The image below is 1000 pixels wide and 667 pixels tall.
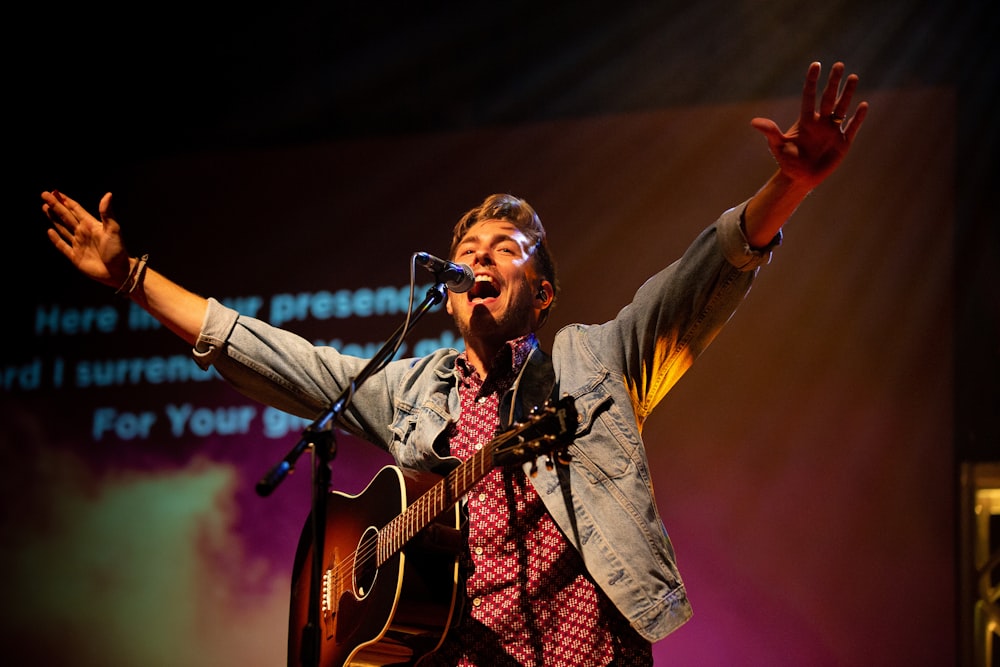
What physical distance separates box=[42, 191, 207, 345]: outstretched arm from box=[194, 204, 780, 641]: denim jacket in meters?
0.08

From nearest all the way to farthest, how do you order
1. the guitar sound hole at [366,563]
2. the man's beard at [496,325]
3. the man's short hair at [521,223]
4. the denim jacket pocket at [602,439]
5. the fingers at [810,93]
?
the fingers at [810,93] < the denim jacket pocket at [602,439] < the guitar sound hole at [366,563] < the man's beard at [496,325] < the man's short hair at [521,223]

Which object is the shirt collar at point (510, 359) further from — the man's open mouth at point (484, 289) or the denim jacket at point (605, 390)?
the man's open mouth at point (484, 289)

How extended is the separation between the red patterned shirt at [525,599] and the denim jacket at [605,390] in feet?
0.27

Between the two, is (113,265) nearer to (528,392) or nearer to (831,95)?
(528,392)

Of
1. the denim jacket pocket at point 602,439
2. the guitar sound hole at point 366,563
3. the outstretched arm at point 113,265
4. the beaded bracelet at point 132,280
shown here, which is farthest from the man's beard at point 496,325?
the beaded bracelet at point 132,280

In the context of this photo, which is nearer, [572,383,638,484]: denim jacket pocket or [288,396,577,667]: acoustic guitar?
[288,396,577,667]: acoustic guitar

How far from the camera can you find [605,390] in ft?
7.48

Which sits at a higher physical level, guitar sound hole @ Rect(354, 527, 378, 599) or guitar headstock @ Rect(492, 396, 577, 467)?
guitar headstock @ Rect(492, 396, 577, 467)

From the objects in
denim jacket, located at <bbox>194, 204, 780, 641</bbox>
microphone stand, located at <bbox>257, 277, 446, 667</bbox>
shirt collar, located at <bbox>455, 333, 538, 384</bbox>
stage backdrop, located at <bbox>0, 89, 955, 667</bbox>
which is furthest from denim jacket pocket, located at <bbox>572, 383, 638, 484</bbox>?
stage backdrop, located at <bbox>0, 89, 955, 667</bbox>

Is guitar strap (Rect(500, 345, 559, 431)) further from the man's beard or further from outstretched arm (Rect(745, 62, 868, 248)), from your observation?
outstretched arm (Rect(745, 62, 868, 248))

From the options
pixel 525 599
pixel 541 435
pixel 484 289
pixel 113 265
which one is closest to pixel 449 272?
pixel 484 289

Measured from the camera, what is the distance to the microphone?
2.32 m

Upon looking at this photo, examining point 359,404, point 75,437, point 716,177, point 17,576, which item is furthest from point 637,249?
point 17,576

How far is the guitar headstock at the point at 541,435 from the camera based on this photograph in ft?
6.20
